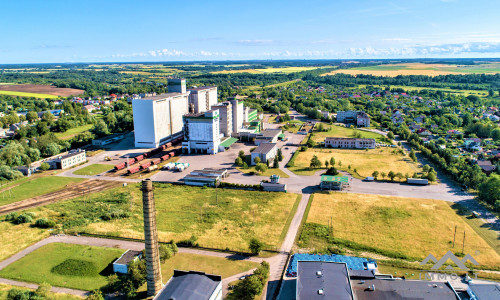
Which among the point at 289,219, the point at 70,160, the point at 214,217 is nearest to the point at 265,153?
the point at 289,219

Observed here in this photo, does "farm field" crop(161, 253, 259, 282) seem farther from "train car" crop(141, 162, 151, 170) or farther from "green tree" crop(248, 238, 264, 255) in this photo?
"train car" crop(141, 162, 151, 170)

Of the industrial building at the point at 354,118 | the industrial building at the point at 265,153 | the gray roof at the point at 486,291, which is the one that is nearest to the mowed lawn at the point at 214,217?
the industrial building at the point at 265,153

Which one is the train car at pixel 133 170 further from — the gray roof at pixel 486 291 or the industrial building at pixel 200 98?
the gray roof at pixel 486 291

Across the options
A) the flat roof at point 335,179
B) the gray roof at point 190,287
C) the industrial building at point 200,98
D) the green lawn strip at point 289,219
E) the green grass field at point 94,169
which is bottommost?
the green lawn strip at point 289,219

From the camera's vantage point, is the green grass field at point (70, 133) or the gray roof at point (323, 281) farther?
the green grass field at point (70, 133)

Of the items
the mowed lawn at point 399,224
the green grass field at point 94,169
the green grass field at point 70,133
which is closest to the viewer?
the mowed lawn at point 399,224

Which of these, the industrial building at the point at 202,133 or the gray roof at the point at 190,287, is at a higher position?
the industrial building at the point at 202,133
